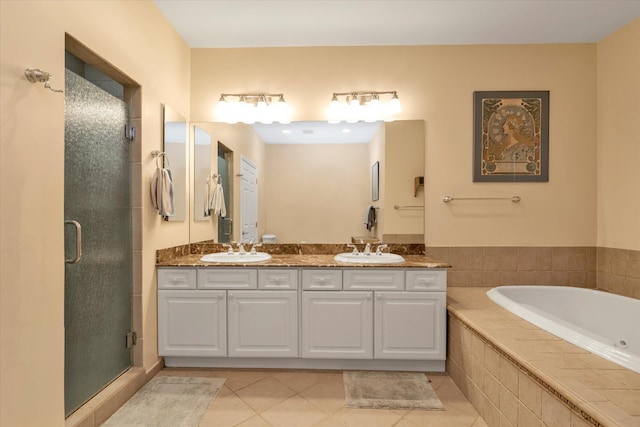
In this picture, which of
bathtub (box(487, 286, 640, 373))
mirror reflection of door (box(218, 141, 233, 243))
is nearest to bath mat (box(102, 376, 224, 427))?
mirror reflection of door (box(218, 141, 233, 243))

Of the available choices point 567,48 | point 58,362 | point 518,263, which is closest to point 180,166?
point 58,362

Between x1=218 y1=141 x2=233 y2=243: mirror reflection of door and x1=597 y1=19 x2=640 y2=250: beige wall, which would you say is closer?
x1=597 y1=19 x2=640 y2=250: beige wall

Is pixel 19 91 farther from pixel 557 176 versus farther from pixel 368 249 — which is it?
pixel 557 176

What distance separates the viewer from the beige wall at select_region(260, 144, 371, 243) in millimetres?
2887

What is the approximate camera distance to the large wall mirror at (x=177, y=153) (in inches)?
100

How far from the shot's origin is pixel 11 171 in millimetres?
1309

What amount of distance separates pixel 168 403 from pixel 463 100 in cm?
300

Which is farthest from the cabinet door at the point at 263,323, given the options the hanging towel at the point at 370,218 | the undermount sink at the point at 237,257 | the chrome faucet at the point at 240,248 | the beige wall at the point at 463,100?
the beige wall at the point at 463,100

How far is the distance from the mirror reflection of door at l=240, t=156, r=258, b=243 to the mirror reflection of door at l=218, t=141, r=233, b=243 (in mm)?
92

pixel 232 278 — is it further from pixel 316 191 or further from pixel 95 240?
pixel 316 191

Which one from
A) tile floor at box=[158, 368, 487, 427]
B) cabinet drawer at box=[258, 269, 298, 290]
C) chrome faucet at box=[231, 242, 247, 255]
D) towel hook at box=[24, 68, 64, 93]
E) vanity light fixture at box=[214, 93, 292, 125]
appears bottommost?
tile floor at box=[158, 368, 487, 427]

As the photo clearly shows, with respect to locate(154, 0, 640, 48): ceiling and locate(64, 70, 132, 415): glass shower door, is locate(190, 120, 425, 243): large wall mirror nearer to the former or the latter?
locate(154, 0, 640, 48): ceiling

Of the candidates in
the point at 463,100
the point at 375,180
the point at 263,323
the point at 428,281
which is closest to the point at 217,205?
the point at 263,323

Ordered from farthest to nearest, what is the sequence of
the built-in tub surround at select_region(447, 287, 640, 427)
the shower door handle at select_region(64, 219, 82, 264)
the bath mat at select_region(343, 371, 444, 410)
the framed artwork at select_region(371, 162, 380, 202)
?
the framed artwork at select_region(371, 162, 380, 202) < the bath mat at select_region(343, 371, 444, 410) < the shower door handle at select_region(64, 219, 82, 264) < the built-in tub surround at select_region(447, 287, 640, 427)
